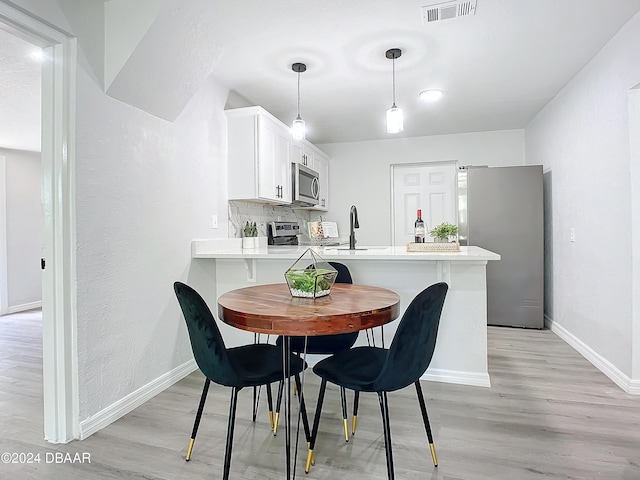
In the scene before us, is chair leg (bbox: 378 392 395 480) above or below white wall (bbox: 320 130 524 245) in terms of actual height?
below

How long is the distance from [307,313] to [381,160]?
4101 mm

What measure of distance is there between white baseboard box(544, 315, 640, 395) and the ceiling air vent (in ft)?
8.12

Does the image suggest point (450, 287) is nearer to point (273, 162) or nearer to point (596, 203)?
point (596, 203)

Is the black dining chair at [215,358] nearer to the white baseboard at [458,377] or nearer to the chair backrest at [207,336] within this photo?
the chair backrest at [207,336]

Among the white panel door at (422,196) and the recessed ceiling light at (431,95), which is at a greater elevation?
the recessed ceiling light at (431,95)

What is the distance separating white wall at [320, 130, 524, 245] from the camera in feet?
15.6

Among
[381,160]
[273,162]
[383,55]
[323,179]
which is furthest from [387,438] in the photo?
[381,160]

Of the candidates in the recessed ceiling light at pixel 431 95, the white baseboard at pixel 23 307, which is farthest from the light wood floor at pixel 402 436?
the white baseboard at pixel 23 307

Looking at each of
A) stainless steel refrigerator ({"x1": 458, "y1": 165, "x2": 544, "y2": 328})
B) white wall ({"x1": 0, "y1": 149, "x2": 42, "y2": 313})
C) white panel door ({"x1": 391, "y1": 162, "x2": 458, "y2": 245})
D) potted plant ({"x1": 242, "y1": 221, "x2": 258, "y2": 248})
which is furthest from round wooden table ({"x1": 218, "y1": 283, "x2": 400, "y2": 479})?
white wall ({"x1": 0, "y1": 149, "x2": 42, "y2": 313})

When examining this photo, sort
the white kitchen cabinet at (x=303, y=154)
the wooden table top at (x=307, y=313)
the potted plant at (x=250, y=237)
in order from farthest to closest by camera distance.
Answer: the white kitchen cabinet at (x=303, y=154) < the potted plant at (x=250, y=237) < the wooden table top at (x=307, y=313)

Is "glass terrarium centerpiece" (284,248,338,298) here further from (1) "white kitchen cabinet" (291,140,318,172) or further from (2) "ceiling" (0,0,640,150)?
(1) "white kitchen cabinet" (291,140,318,172)

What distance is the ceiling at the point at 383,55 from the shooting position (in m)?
2.16

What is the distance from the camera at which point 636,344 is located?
90.4 inches

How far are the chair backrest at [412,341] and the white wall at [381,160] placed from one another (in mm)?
3753
